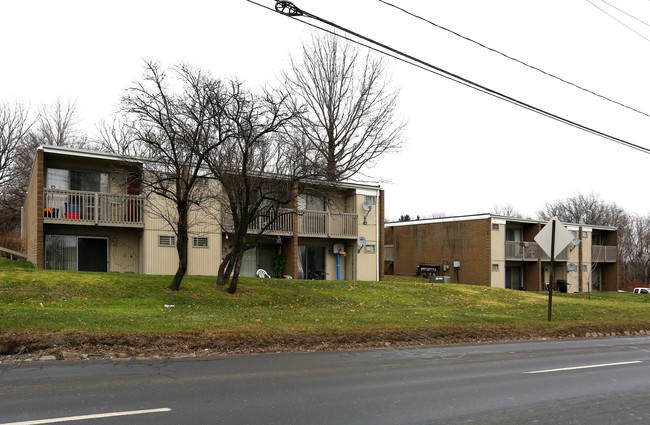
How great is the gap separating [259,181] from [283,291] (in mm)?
4256

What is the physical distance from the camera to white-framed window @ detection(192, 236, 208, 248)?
1037 inches

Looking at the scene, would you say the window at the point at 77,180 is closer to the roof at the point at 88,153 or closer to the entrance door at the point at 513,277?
the roof at the point at 88,153

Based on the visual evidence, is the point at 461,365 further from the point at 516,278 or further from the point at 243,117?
the point at 516,278

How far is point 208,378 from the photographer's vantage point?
8.73 metres

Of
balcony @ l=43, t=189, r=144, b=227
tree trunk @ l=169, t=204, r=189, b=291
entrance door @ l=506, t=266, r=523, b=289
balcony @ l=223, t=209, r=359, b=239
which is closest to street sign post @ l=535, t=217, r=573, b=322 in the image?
tree trunk @ l=169, t=204, r=189, b=291

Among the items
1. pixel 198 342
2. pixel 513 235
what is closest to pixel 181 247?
pixel 198 342

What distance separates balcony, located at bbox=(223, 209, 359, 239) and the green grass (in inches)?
178

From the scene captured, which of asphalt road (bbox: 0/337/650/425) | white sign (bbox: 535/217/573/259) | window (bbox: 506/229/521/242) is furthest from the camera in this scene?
window (bbox: 506/229/521/242)

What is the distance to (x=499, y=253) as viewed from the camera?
132ft

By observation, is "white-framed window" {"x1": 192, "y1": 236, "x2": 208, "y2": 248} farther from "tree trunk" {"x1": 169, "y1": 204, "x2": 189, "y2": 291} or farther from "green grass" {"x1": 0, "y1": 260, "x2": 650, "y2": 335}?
"tree trunk" {"x1": 169, "y1": 204, "x2": 189, "y2": 291}

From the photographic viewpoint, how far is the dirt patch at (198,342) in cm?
1048

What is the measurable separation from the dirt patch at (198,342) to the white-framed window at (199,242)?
14.0 meters

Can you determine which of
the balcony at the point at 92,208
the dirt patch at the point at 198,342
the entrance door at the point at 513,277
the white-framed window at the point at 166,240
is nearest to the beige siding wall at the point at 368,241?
the white-framed window at the point at 166,240

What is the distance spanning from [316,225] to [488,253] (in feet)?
48.8
